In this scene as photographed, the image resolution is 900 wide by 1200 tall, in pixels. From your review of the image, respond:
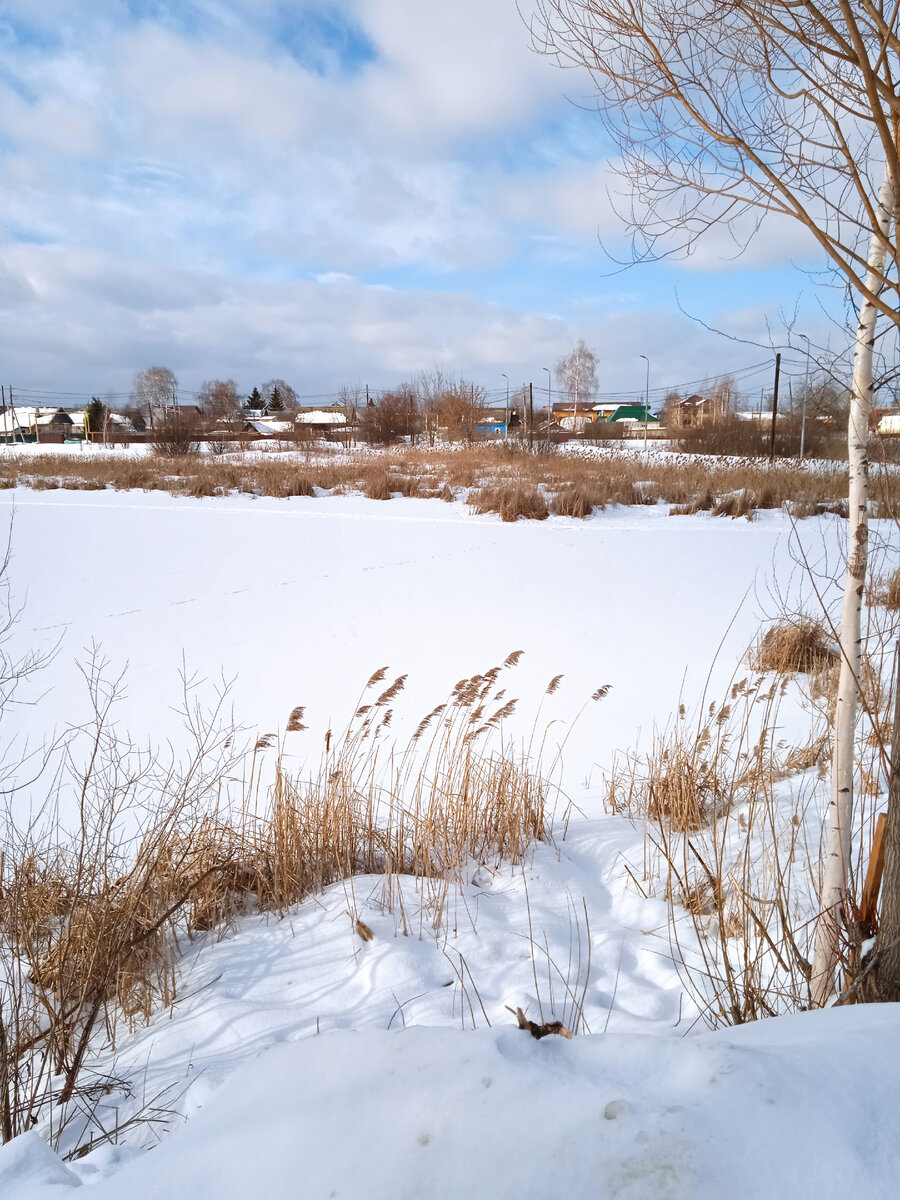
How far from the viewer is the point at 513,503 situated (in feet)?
47.2

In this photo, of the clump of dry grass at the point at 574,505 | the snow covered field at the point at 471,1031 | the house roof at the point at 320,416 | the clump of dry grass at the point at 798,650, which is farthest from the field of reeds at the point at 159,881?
the house roof at the point at 320,416

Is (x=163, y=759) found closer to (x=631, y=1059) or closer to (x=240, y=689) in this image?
(x=240, y=689)

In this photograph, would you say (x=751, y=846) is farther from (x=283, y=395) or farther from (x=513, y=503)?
(x=283, y=395)

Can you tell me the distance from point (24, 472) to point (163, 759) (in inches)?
822

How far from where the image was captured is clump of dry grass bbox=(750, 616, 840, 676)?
560 centimetres

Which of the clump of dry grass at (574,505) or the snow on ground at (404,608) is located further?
the clump of dry grass at (574,505)

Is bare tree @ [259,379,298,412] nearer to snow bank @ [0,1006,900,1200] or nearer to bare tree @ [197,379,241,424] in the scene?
bare tree @ [197,379,241,424]

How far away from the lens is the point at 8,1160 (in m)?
1.24

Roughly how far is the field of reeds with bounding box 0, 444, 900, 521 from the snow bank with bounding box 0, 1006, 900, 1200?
1345 cm

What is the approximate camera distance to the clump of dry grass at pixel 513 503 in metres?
14.4

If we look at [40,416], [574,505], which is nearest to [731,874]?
[574,505]

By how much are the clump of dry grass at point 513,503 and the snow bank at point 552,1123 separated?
13.4m

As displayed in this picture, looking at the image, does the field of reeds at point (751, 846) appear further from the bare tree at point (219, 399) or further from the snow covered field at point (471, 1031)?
the bare tree at point (219, 399)

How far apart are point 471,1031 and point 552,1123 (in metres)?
0.24
